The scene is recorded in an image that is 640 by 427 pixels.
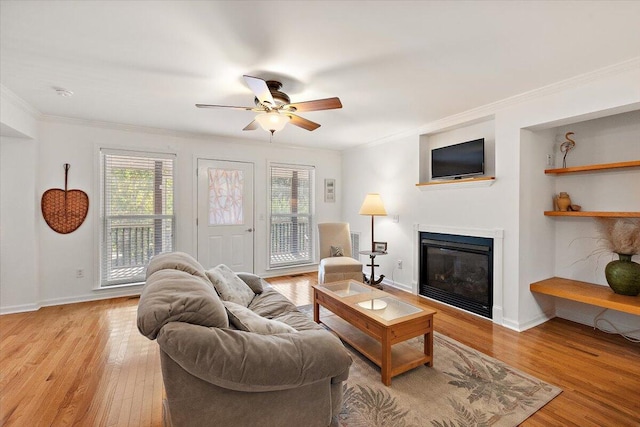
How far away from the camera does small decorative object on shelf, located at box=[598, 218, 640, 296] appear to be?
2570 mm

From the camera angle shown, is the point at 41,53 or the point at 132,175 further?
the point at 132,175

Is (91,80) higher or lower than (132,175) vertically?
higher

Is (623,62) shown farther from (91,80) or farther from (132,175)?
(132,175)

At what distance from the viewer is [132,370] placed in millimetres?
2217

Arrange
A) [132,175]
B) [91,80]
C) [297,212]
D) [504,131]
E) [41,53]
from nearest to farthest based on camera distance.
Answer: [41,53] < [91,80] < [504,131] < [132,175] < [297,212]

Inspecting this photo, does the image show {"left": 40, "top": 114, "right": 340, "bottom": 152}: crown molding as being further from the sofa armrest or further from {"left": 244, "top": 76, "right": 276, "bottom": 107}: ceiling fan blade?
the sofa armrest

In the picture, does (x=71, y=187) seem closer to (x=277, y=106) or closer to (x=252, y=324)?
(x=277, y=106)

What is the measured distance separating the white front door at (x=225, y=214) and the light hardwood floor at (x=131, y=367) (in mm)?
1476

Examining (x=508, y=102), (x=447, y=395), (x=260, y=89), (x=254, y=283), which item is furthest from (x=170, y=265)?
(x=508, y=102)

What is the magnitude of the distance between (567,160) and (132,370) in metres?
4.80

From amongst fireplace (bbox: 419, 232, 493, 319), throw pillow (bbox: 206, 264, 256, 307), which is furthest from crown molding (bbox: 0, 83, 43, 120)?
fireplace (bbox: 419, 232, 493, 319)

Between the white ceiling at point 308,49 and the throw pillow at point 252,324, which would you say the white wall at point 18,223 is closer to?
the white ceiling at point 308,49

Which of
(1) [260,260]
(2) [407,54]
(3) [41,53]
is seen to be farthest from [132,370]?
(2) [407,54]

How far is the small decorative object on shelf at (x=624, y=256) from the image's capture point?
2.57 metres
